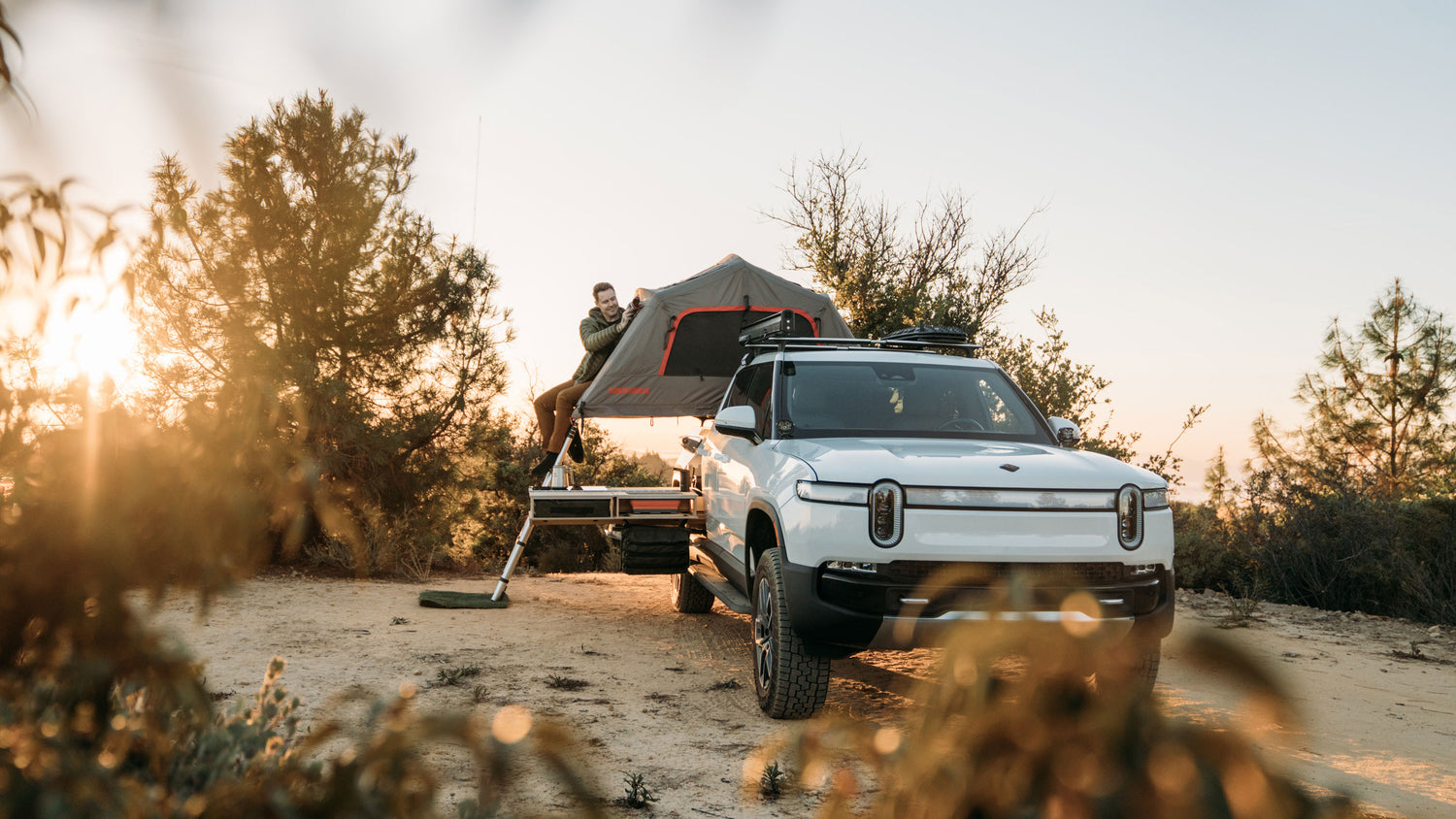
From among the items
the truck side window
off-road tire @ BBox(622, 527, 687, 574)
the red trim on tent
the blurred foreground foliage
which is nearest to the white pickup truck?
the truck side window

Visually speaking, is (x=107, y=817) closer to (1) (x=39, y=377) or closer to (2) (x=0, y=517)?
(2) (x=0, y=517)

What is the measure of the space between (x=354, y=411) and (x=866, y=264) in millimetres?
10232

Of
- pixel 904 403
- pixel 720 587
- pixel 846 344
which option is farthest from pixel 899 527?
pixel 846 344

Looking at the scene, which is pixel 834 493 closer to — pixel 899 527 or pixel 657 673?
pixel 899 527

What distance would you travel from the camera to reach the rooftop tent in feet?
30.7

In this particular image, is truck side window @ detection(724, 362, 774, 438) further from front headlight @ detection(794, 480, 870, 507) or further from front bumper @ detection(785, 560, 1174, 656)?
front bumper @ detection(785, 560, 1174, 656)

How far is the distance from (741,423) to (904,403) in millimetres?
1241

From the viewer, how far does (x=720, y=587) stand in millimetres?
7223

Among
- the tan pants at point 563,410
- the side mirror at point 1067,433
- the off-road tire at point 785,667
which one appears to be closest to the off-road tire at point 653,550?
the tan pants at point 563,410

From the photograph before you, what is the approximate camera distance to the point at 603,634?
8.46 m

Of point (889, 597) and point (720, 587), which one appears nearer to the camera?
point (889, 597)

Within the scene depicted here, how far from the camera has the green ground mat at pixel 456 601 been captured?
956cm

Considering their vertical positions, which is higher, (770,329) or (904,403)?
(770,329)

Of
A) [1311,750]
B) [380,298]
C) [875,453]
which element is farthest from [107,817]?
[380,298]
